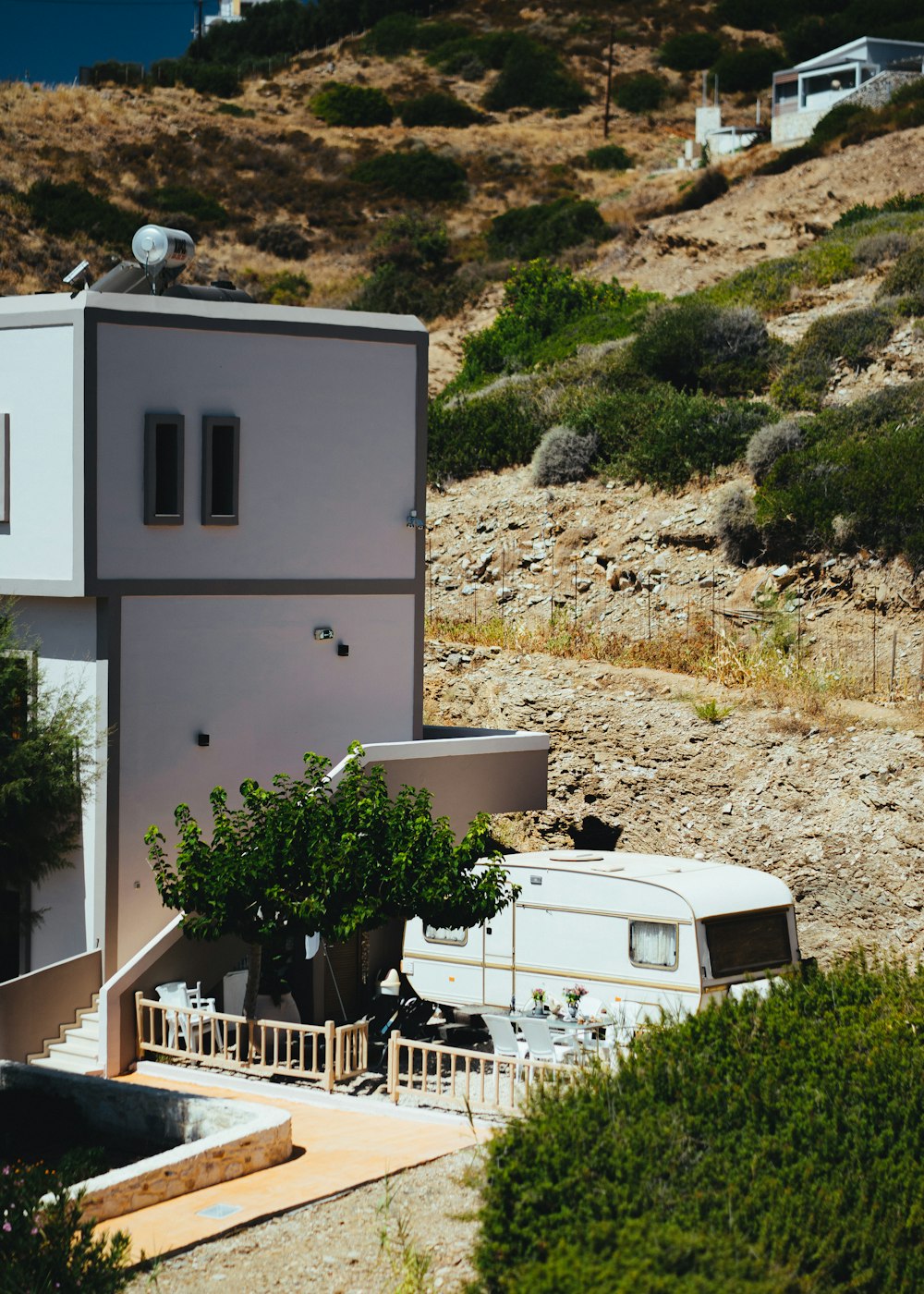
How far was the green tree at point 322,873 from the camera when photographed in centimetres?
1420

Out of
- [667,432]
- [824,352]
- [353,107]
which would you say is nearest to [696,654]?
[667,432]

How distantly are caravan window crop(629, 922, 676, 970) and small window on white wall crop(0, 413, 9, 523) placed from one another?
8.01m

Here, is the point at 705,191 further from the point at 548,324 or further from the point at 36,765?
the point at 36,765

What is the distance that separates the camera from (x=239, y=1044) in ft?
48.3

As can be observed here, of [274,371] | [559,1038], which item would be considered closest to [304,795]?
[559,1038]

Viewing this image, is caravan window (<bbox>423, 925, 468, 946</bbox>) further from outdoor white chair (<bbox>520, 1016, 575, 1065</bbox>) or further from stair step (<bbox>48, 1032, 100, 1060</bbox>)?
stair step (<bbox>48, 1032, 100, 1060</bbox>)

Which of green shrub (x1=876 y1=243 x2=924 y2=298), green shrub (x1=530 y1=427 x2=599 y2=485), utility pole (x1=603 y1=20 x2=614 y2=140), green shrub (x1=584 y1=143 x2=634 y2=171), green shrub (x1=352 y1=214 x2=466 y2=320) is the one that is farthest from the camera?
utility pole (x1=603 y1=20 x2=614 y2=140)

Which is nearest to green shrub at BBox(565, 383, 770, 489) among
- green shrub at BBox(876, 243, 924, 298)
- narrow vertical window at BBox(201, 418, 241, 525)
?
green shrub at BBox(876, 243, 924, 298)

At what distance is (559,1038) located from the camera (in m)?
14.4

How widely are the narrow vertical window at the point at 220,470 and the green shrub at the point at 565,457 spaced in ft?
50.0

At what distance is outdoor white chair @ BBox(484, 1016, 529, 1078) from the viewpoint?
47.1ft

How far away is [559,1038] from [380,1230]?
4.34 meters

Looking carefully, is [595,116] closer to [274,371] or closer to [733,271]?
[733,271]

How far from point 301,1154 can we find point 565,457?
2101cm
